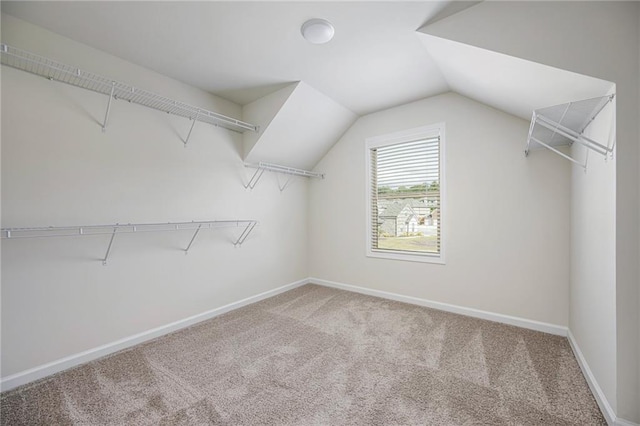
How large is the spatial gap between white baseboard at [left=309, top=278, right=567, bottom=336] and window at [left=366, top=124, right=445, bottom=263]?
1.56ft

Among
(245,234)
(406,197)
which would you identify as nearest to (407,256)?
(406,197)

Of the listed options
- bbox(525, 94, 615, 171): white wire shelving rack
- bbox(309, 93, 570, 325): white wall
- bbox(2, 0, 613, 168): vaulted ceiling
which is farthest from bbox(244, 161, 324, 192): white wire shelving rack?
bbox(525, 94, 615, 171): white wire shelving rack

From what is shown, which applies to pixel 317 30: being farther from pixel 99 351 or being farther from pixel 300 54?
pixel 99 351

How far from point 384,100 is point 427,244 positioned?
1778mm

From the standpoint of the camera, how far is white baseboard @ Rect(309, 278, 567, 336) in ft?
7.81

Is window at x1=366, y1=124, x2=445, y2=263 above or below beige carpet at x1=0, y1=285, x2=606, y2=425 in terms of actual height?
above

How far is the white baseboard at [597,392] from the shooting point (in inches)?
52.0

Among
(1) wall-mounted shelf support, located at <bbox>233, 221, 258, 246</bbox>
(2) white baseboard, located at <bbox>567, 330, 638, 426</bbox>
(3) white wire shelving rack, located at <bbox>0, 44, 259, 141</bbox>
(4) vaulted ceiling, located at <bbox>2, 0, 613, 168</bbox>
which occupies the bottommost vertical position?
(2) white baseboard, located at <bbox>567, 330, 638, 426</bbox>

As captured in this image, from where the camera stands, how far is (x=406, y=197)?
3.34 metres

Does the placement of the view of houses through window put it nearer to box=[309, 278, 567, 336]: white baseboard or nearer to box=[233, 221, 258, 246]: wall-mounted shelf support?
box=[309, 278, 567, 336]: white baseboard

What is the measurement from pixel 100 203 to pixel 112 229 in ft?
0.71

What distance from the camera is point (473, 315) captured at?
275 centimetres

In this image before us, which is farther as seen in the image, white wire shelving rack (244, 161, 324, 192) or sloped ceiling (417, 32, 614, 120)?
white wire shelving rack (244, 161, 324, 192)

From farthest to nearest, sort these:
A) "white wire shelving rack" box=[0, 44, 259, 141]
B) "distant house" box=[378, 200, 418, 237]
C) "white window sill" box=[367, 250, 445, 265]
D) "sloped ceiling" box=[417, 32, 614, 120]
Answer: "distant house" box=[378, 200, 418, 237]
"white window sill" box=[367, 250, 445, 265]
"white wire shelving rack" box=[0, 44, 259, 141]
"sloped ceiling" box=[417, 32, 614, 120]
